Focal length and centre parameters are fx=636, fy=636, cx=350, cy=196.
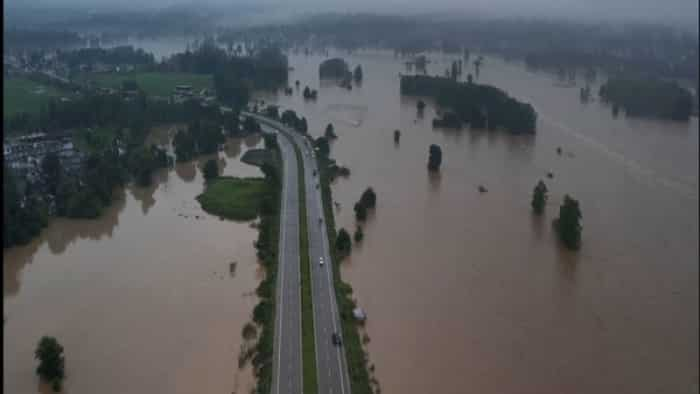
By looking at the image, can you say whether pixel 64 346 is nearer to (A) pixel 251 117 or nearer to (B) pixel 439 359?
(B) pixel 439 359

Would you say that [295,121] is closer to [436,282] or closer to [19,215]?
[19,215]

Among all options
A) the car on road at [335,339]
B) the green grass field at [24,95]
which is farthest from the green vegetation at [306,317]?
the green grass field at [24,95]

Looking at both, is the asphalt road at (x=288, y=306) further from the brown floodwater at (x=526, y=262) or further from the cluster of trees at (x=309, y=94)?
the cluster of trees at (x=309, y=94)

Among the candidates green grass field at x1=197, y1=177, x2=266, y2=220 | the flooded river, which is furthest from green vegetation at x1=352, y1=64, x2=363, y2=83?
green grass field at x1=197, y1=177, x2=266, y2=220

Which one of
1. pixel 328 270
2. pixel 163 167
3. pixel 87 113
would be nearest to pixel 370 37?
pixel 87 113

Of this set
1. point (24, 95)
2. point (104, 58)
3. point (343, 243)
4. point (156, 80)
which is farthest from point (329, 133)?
point (104, 58)
